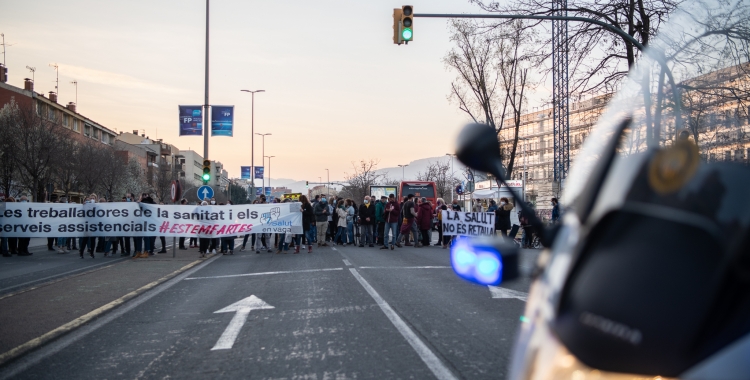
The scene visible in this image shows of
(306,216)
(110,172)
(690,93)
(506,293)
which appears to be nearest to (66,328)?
(506,293)

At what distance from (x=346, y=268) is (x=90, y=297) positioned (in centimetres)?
537

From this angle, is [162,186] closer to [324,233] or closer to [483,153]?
[324,233]

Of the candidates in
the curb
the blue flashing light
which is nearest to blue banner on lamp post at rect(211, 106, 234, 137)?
the curb

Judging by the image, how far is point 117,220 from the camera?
18.6m

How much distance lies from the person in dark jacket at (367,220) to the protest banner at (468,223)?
2704 mm

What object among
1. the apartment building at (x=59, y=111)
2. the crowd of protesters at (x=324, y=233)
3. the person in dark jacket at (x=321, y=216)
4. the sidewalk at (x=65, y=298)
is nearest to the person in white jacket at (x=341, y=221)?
the crowd of protesters at (x=324, y=233)

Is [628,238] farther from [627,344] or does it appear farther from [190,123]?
[190,123]

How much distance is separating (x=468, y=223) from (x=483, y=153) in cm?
1960

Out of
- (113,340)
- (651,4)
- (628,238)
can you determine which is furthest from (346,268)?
(628,238)

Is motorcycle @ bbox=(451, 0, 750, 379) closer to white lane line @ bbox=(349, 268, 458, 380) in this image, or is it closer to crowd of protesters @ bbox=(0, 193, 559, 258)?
white lane line @ bbox=(349, 268, 458, 380)

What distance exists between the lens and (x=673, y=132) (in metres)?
1.80

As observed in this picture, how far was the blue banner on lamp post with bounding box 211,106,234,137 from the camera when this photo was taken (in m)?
26.3

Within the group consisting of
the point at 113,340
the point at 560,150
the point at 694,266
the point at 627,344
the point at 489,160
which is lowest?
the point at 113,340

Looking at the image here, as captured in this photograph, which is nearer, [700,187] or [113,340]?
[700,187]
